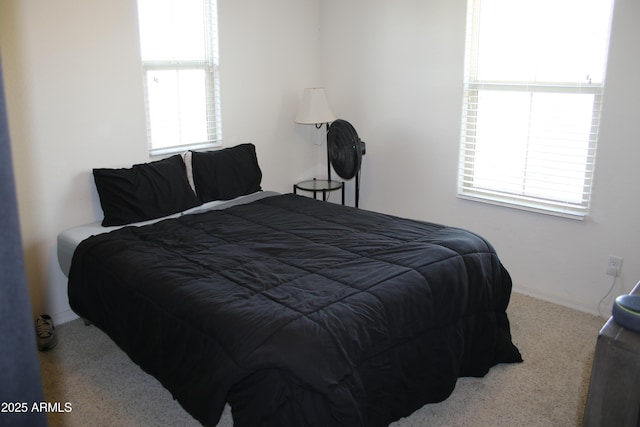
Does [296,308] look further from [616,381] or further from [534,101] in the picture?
[534,101]

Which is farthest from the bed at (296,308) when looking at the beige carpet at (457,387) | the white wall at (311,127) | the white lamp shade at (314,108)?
the white lamp shade at (314,108)

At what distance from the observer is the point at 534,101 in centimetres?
353

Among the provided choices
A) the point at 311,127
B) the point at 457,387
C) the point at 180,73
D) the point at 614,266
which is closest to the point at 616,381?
the point at 457,387

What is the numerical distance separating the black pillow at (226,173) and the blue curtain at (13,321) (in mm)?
3217

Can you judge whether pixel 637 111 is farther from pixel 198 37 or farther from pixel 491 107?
pixel 198 37

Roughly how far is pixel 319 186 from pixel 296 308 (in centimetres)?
236

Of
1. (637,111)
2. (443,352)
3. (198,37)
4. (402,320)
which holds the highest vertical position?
(198,37)

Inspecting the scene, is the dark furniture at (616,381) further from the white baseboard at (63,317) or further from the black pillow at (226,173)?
the white baseboard at (63,317)

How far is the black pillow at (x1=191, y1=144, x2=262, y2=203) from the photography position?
3844 mm

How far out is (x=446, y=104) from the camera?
397 cm

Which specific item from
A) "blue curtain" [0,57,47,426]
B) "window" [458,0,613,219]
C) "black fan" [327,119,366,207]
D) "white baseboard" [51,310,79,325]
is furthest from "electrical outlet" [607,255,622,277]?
"blue curtain" [0,57,47,426]

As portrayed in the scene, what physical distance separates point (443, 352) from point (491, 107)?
6.19 ft

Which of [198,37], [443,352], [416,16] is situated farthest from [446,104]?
[443,352]

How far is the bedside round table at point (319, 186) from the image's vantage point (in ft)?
14.5
